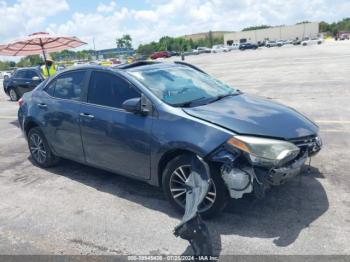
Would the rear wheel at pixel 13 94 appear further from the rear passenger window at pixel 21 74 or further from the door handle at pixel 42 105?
the door handle at pixel 42 105

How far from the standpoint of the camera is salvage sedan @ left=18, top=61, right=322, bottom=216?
3502 mm

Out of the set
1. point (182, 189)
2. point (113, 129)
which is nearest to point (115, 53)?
point (113, 129)

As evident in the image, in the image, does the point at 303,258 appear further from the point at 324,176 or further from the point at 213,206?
the point at 324,176

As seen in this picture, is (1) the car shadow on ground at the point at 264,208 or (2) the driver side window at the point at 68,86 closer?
(1) the car shadow on ground at the point at 264,208

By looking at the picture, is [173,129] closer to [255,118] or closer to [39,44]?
[255,118]

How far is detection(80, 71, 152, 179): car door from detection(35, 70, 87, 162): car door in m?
0.19

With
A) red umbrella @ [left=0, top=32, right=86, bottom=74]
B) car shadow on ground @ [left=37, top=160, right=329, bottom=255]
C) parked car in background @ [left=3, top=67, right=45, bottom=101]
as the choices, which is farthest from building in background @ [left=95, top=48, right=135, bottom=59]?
car shadow on ground @ [left=37, top=160, right=329, bottom=255]

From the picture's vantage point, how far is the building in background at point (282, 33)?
400ft

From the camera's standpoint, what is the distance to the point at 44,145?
5781 millimetres

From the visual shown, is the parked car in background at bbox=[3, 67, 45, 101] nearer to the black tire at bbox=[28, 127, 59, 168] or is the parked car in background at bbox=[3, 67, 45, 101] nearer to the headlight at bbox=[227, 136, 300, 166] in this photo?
the black tire at bbox=[28, 127, 59, 168]

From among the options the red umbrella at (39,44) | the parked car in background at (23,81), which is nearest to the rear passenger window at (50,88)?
the red umbrella at (39,44)

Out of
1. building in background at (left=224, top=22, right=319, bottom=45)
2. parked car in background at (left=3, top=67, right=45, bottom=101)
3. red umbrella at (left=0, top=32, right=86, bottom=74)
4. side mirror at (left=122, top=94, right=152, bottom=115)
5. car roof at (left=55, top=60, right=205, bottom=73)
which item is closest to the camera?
side mirror at (left=122, top=94, right=152, bottom=115)

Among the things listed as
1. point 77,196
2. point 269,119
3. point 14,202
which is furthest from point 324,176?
point 14,202

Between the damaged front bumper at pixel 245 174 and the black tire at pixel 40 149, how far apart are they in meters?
3.33
